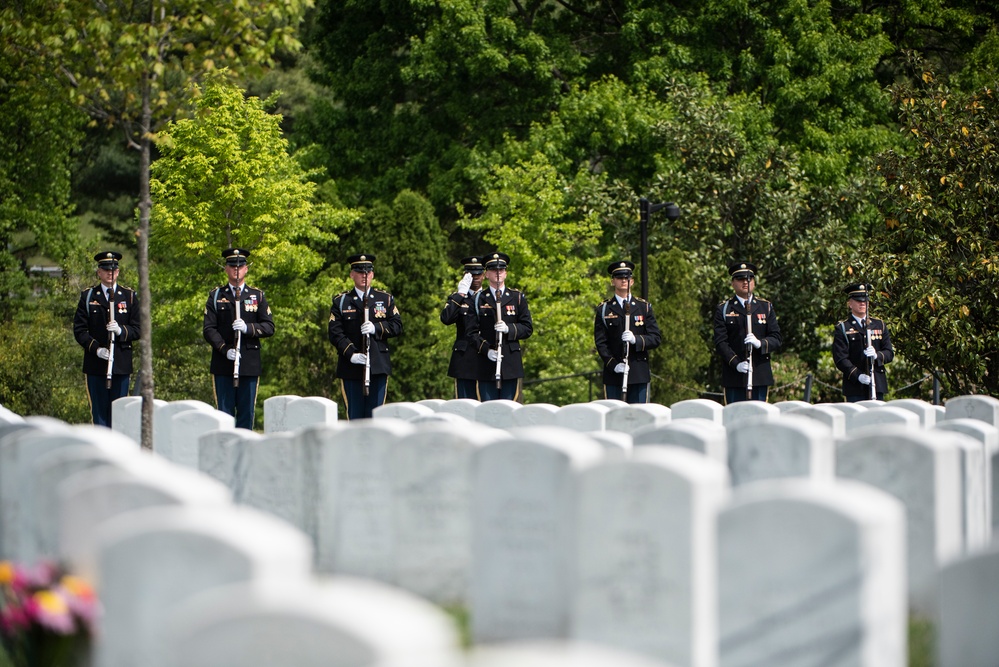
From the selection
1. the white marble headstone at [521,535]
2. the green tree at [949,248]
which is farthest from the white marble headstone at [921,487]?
the green tree at [949,248]

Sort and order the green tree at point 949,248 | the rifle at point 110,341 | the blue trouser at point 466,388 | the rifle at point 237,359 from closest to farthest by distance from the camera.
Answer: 1. the rifle at point 237,359
2. the rifle at point 110,341
3. the blue trouser at point 466,388
4. the green tree at point 949,248

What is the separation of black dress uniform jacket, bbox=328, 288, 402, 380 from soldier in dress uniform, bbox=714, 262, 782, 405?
3561 millimetres

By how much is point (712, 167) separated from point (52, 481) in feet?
56.3

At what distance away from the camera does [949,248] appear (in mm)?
16281

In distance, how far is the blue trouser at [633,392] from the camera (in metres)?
13.8

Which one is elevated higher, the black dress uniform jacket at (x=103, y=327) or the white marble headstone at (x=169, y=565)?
the black dress uniform jacket at (x=103, y=327)

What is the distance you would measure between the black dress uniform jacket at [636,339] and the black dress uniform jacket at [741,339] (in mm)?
744

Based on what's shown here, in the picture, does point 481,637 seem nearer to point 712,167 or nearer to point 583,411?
point 583,411

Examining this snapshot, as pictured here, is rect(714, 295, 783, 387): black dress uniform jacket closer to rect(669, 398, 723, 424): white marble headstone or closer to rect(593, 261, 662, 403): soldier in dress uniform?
rect(593, 261, 662, 403): soldier in dress uniform

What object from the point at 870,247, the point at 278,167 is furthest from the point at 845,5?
the point at 278,167

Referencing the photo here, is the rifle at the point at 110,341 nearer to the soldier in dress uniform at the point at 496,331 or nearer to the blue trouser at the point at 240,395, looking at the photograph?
the blue trouser at the point at 240,395

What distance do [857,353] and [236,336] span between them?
6.53 metres

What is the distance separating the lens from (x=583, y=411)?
32.3 ft

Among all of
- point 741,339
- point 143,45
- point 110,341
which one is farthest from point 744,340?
point 143,45
